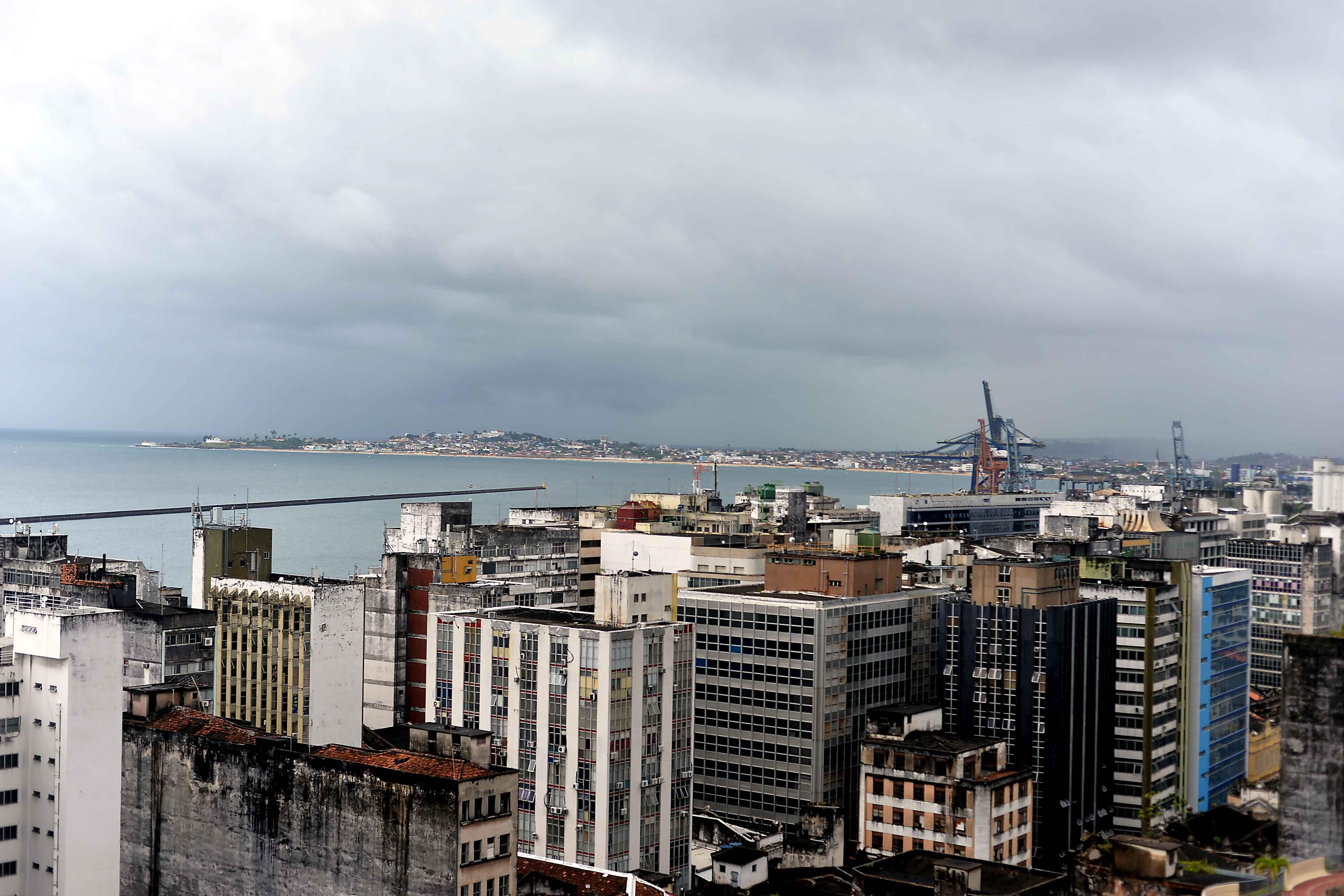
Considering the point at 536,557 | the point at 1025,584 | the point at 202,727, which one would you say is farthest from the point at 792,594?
the point at 536,557

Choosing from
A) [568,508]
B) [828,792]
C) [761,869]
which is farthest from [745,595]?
[568,508]

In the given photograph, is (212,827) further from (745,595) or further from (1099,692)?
(1099,692)

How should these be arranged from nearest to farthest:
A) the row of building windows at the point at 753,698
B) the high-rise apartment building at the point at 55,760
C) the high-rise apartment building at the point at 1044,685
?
1. the high-rise apartment building at the point at 55,760
2. the high-rise apartment building at the point at 1044,685
3. the row of building windows at the point at 753,698

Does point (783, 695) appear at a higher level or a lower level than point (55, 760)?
lower

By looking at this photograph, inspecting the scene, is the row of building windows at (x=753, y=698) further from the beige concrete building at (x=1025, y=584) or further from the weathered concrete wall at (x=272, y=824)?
the weathered concrete wall at (x=272, y=824)

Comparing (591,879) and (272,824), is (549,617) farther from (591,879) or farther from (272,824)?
(272,824)

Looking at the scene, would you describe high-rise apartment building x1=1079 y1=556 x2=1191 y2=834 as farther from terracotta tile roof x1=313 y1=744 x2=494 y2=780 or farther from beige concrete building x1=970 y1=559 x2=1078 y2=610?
terracotta tile roof x1=313 y1=744 x2=494 y2=780

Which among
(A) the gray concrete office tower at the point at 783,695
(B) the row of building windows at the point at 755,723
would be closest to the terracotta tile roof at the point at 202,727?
(B) the row of building windows at the point at 755,723
